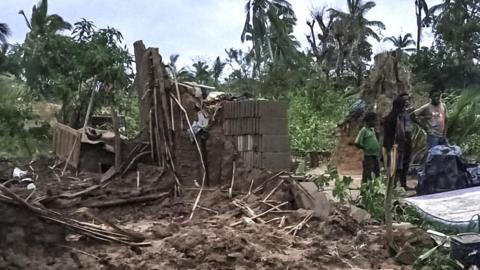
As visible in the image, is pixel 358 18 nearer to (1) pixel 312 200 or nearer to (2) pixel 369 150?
(2) pixel 369 150

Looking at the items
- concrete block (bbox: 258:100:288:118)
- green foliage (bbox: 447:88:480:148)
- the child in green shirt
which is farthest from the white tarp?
green foliage (bbox: 447:88:480:148)

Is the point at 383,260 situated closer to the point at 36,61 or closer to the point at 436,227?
the point at 436,227

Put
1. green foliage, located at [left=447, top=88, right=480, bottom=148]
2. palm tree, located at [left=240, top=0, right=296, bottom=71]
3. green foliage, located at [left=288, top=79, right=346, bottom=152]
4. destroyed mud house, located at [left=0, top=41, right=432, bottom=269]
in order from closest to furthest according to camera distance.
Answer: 1. destroyed mud house, located at [left=0, top=41, right=432, bottom=269]
2. green foliage, located at [left=447, top=88, right=480, bottom=148]
3. green foliage, located at [left=288, top=79, right=346, bottom=152]
4. palm tree, located at [left=240, top=0, right=296, bottom=71]

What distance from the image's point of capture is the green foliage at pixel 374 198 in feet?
22.1

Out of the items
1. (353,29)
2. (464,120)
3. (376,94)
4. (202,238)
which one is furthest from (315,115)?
(353,29)

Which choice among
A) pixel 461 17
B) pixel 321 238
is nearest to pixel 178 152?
pixel 321 238

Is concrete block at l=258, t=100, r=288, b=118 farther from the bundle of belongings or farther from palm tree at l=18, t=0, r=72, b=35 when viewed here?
palm tree at l=18, t=0, r=72, b=35

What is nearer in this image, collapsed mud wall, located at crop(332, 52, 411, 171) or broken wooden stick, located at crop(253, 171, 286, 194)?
broken wooden stick, located at crop(253, 171, 286, 194)

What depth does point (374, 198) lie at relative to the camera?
693cm

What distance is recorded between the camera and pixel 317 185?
7215mm

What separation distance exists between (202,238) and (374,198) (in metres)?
2.56

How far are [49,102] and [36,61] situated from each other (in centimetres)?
111

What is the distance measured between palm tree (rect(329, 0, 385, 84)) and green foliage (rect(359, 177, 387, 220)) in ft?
75.0

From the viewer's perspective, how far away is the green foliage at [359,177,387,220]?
6.75 meters
